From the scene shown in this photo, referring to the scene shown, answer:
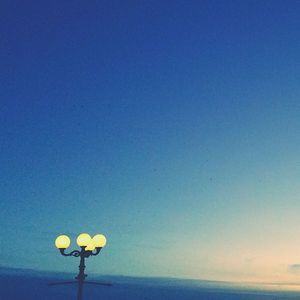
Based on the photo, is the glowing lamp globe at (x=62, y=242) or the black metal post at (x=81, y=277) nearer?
the black metal post at (x=81, y=277)

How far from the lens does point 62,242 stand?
11062 millimetres

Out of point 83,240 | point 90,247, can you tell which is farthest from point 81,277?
point 83,240

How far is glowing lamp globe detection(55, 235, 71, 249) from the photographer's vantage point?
1105 cm

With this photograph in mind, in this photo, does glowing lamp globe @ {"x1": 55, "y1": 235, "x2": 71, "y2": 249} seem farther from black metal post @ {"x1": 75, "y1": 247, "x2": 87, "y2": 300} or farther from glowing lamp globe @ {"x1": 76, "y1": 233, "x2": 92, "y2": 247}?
black metal post @ {"x1": 75, "y1": 247, "x2": 87, "y2": 300}

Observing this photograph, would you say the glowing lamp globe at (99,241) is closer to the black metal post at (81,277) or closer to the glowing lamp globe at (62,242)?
the black metal post at (81,277)

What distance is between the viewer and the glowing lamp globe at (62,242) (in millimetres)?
11055

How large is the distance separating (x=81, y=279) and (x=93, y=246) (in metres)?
0.75

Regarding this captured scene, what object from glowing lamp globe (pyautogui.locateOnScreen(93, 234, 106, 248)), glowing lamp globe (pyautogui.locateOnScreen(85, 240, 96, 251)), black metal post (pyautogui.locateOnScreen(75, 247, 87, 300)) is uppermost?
glowing lamp globe (pyautogui.locateOnScreen(93, 234, 106, 248))

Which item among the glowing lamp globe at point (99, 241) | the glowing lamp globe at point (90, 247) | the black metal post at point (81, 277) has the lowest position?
the black metal post at point (81, 277)

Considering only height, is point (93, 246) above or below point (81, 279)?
above

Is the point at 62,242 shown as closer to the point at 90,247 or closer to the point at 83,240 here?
the point at 83,240

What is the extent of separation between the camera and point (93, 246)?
11102 mm

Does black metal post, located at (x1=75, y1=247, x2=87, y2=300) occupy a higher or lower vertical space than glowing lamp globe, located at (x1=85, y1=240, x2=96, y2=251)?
lower

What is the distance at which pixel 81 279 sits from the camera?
35.2 feet
